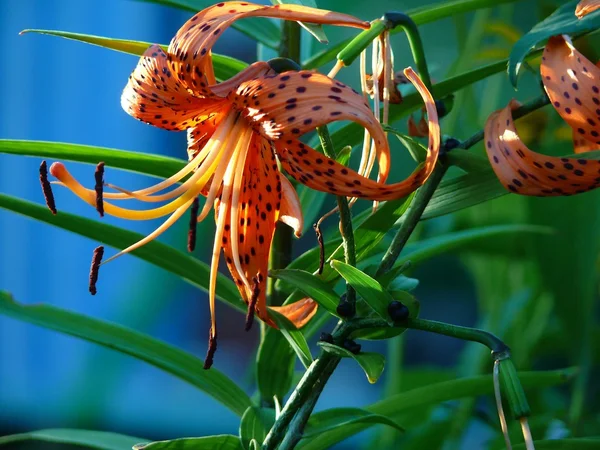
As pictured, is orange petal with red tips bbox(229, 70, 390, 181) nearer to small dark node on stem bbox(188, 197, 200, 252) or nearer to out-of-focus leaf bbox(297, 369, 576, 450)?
small dark node on stem bbox(188, 197, 200, 252)

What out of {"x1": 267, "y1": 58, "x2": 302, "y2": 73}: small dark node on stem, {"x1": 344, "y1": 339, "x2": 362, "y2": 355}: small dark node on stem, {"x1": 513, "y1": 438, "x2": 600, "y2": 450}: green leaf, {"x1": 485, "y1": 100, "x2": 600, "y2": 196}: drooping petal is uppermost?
{"x1": 267, "y1": 58, "x2": 302, "y2": 73}: small dark node on stem

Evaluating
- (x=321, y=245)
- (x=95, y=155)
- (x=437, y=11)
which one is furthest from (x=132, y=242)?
(x=437, y=11)

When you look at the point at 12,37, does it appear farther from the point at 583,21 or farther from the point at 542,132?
the point at 583,21

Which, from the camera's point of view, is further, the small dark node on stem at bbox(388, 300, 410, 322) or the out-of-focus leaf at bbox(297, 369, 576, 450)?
the out-of-focus leaf at bbox(297, 369, 576, 450)

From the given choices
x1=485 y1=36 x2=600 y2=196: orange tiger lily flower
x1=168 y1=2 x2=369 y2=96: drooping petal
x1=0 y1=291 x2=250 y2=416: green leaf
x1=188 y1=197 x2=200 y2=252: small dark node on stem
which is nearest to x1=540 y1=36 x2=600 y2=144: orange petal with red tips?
x1=485 y1=36 x2=600 y2=196: orange tiger lily flower

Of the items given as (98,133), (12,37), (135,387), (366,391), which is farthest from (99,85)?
(366,391)

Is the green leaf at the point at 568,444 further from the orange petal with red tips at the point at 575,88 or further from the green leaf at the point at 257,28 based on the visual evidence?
the green leaf at the point at 257,28

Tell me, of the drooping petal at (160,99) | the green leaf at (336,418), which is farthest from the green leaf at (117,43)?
the green leaf at (336,418)
